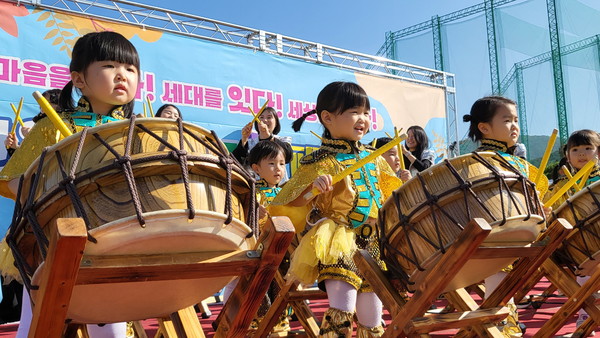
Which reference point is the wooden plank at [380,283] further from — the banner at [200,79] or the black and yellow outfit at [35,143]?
the banner at [200,79]

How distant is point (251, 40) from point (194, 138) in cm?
445

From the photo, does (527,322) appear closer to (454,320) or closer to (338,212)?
(454,320)

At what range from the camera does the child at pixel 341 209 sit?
2102 millimetres

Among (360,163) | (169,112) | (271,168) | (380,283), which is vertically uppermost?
(169,112)

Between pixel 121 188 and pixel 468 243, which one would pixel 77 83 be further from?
pixel 468 243

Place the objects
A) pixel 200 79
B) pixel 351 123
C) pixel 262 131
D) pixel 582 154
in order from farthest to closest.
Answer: pixel 200 79 → pixel 262 131 → pixel 582 154 → pixel 351 123

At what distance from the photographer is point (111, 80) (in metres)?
1.61

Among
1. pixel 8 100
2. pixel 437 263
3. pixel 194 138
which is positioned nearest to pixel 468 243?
pixel 437 263

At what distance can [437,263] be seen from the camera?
5.72 ft

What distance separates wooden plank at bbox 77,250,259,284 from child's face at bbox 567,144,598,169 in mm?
3396

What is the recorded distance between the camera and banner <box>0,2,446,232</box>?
162 inches

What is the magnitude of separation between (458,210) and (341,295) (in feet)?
2.02

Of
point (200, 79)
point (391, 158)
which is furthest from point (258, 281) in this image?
point (200, 79)

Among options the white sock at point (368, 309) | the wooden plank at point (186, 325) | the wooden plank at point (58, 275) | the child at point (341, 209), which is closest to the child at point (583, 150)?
the child at point (341, 209)
